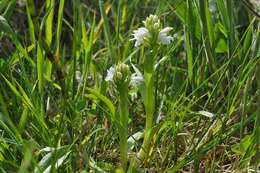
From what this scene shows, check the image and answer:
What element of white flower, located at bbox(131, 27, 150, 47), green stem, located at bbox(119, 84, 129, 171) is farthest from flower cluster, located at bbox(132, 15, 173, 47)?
green stem, located at bbox(119, 84, 129, 171)

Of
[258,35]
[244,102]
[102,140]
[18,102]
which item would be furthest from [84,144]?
[258,35]

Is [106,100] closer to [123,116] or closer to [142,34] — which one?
[123,116]

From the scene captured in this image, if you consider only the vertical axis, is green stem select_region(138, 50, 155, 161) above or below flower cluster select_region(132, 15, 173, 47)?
below

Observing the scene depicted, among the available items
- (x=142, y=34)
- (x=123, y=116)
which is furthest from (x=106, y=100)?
(x=142, y=34)

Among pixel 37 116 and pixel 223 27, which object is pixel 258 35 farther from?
pixel 37 116

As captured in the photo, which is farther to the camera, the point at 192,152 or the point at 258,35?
the point at 258,35

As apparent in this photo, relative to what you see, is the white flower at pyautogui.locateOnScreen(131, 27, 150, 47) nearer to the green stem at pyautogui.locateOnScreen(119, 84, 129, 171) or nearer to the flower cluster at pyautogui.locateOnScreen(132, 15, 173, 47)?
the flower cluster at pyautogui.locateOnScreen(132, 15, 173, 47)

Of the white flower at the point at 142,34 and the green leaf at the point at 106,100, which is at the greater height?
the white flower at the point at 142,34

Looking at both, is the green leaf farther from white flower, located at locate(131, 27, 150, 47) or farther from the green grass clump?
white flower, located at locate(131, 27, 150, 47)

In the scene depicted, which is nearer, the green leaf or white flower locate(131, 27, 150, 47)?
the green leaf

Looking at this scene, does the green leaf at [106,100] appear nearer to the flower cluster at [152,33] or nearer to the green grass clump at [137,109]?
the green grass clump at [137,109]

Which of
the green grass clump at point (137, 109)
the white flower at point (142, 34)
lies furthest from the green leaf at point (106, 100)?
the white flower at point (142, 34)
